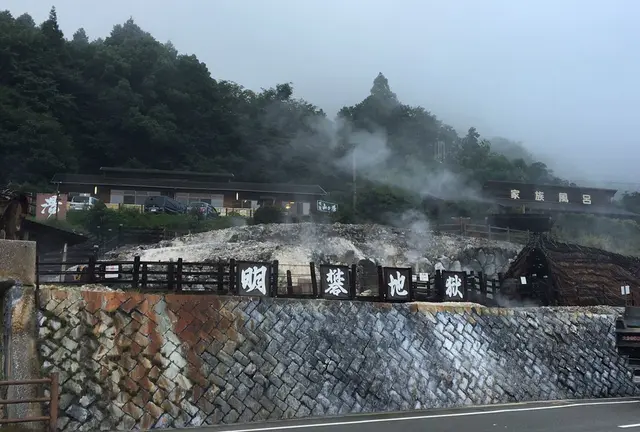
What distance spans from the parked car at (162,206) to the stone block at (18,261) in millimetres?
29171

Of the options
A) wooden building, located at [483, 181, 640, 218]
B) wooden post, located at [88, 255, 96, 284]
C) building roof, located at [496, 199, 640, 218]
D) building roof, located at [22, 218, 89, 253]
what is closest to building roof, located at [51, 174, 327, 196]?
wooden building, located at [483, 181, 640, 218]

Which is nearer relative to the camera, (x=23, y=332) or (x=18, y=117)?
(x=23, y=332)

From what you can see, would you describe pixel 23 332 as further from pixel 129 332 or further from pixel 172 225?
pixel 172 225

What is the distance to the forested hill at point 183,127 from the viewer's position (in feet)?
166

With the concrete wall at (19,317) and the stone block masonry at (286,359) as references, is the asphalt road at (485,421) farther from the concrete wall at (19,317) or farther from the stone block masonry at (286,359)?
the concrete wall at (19,317)

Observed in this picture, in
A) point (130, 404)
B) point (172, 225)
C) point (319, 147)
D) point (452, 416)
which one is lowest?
point (452, 416)

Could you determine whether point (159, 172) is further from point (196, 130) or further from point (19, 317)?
point (19, 317)

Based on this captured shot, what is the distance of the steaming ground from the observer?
28.2 m

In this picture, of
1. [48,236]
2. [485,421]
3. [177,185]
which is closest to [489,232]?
[177,185]

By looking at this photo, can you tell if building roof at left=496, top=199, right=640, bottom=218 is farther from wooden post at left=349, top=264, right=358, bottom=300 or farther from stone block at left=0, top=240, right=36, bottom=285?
stone block at left=0, top=240, right=36, bottom=285

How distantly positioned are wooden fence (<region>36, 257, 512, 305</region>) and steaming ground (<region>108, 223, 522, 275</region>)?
315 inches

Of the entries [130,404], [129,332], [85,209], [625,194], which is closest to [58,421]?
[130,404]

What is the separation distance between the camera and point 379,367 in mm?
15031

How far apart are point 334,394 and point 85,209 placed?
95.8 ft
